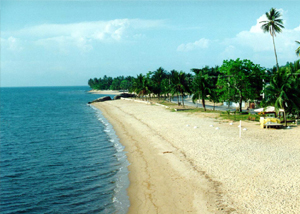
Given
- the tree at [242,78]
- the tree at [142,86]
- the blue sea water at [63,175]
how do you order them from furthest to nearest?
the tree at [142,86], the tree at [242,78], the blue sea water at [63,175]

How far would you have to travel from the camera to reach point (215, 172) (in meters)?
16.6

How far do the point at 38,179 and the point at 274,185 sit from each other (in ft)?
45.3

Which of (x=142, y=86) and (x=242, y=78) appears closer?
(x=242, y=78)

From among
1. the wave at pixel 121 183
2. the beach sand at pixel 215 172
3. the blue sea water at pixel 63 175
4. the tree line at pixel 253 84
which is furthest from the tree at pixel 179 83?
the wave at pixel 121 183

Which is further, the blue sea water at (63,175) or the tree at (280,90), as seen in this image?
the tree at (280,90)

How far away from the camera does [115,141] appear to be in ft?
94.4

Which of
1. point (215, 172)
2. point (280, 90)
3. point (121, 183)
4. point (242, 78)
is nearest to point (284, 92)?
point (280, 90)

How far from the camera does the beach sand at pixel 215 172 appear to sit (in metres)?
12.7

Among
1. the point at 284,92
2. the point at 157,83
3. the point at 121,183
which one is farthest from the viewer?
the point at 157,83

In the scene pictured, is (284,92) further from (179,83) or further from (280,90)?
(179,83)

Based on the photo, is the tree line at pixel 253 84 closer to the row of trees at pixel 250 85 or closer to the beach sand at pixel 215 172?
the row of trees at pixel 250 85

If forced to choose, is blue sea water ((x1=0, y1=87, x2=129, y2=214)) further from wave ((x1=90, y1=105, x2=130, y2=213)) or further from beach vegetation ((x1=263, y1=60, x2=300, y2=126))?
beach vegetation ((x1=263, y1=60, x2=300, y2=126))

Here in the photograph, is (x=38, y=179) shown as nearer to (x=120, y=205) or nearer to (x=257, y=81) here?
(x=120, y=205)

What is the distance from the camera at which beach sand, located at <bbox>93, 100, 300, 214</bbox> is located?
41.8 ft
